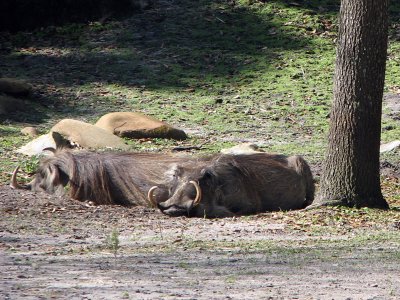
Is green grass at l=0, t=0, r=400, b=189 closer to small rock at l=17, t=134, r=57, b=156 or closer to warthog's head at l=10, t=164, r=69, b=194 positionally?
small rock at l=17, t=134, r=57, b=156

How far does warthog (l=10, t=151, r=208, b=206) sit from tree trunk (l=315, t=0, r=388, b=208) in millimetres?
1656

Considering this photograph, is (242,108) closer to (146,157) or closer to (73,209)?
(146,157)

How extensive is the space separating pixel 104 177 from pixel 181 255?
3.04 meters

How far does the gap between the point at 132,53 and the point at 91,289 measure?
12018mm

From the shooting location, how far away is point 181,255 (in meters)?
6.70

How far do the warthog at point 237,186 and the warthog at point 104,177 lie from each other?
196mm

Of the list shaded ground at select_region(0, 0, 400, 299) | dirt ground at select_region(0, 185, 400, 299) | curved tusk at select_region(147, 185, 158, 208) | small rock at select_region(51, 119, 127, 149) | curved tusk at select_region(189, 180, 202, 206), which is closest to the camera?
dirt ground at select_region(0, 185, 400, 299)

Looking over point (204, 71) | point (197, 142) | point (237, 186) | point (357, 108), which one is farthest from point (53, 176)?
point (204, 71)

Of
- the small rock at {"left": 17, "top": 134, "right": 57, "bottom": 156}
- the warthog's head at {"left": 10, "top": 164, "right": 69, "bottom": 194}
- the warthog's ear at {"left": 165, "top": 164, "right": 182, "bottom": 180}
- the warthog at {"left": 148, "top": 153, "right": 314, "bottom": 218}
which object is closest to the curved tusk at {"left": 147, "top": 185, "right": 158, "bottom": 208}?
the warthog at {"left": 148, "top": 153, "right": 314, "bottom": 218}

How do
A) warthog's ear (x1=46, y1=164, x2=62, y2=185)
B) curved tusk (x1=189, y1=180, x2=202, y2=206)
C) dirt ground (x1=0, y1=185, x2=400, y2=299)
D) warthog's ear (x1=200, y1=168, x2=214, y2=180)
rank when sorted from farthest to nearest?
warthog's ear (x1=46, y1=164, x2=62, y2=185) → warthog's ear (x1=200, y1=168, x2=214, y2=180) → curved tusk (x1=189, y1=180, x2=202, y2=206) → dirt ground (x1=0, y1=185, x2=400, y2=299)

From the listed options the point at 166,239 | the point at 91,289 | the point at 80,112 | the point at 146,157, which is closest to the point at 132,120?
the point at 80,112

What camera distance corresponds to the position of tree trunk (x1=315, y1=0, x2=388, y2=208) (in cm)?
880

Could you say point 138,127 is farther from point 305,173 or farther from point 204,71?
point 204,71

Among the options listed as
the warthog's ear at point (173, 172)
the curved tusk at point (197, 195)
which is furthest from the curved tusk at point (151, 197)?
the curved tusk at point (197, 195)
